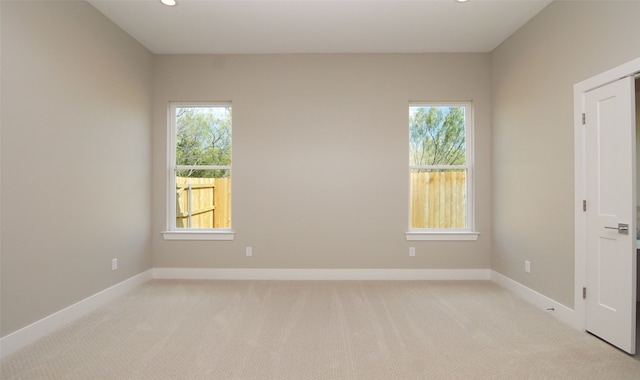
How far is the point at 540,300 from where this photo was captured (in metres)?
3.22

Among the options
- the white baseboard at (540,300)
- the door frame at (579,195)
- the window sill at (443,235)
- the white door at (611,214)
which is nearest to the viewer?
the white door at (611,214)

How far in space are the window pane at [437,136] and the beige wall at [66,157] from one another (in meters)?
3.52

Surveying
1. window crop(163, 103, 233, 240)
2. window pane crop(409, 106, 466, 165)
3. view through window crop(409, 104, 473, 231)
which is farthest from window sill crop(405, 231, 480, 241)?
window crop(163, 103, 233, 240)

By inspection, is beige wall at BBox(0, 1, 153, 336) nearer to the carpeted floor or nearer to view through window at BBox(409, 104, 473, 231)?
the carpeted floor

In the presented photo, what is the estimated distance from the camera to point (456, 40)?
387 cm

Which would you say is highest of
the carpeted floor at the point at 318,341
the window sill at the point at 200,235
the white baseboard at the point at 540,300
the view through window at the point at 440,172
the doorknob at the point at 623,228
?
the view through window at the point at 440,172

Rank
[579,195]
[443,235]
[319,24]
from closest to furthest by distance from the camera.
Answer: [579,195] < [319,24] < [443,235]

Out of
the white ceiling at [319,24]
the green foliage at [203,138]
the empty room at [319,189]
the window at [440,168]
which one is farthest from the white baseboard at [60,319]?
the window at [440,168]

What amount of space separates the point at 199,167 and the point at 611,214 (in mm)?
4308

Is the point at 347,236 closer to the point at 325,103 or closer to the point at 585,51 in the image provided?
the point at 325,103

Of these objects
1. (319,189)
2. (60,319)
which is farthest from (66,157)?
(319,189)

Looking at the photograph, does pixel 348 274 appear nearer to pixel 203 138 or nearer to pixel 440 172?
pixel 440 172

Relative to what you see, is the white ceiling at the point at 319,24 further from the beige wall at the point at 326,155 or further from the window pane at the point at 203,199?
the window pane at the point at 203,199

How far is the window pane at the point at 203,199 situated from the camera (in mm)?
4352
